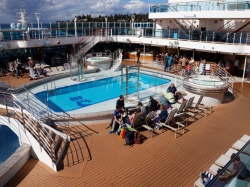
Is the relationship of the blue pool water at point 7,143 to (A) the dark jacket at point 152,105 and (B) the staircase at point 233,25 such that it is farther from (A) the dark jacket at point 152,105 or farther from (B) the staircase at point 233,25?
(B) the staircase at point 233,25

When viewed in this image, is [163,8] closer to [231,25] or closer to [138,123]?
[231,25]

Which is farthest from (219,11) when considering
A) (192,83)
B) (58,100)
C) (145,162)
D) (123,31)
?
(145,162)

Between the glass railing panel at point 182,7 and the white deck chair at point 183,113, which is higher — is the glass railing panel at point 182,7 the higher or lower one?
the higher one

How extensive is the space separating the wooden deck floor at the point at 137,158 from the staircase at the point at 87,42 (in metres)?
14.1

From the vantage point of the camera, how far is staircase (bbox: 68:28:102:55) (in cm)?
2230

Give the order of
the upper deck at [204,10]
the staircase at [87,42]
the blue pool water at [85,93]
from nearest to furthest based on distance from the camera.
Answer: the blue pool water at [85,93]
the upper deck at [204,10]
the staircase at [87,42]

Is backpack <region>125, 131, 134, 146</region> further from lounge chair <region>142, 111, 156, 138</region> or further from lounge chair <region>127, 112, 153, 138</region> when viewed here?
lounge chair <region>142, 111, 156, 138</region>

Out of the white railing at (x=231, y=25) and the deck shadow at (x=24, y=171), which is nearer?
the deck shadow at (x=24, y=171)

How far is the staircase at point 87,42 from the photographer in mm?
22297

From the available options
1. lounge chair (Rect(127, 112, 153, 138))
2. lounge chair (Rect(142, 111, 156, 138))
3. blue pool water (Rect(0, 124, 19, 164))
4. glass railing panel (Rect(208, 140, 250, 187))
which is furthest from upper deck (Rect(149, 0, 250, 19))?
glass railing panel (Rect(208, 140, 250, 187))

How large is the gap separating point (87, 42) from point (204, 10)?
1118 centimetres

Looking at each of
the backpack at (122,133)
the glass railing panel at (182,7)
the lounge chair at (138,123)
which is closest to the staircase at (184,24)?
the glass railing panel at (182,7)

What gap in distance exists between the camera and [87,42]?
23016mm

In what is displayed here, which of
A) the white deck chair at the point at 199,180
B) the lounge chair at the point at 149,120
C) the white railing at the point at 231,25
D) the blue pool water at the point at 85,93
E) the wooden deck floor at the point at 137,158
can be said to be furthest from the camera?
the white railing at the point at 231,25
